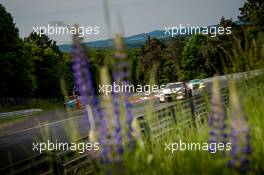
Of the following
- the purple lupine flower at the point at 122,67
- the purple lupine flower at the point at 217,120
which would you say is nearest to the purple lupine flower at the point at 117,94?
the purple lupine flower at the point at 122,67

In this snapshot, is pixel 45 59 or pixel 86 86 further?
pixel 45 59

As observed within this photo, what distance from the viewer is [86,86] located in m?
2.36

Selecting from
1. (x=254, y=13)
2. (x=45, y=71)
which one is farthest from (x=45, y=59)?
(x=254, y=13)

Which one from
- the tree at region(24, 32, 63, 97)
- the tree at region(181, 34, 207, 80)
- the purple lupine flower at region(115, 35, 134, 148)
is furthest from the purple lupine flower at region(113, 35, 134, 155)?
the tree at region(181, 34, 207, 80)

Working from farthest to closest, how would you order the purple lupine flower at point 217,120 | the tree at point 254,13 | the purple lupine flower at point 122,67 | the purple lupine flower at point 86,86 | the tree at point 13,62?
the tree at point 254,13 → the tree at point 13,62 → the purple lupine flower at point 217,120 → the purple lupine flower at point 86,86 → the purple lupine flower at point 122,67

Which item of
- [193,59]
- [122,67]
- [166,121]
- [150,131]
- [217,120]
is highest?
[193,59]

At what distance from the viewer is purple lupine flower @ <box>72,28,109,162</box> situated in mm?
2367

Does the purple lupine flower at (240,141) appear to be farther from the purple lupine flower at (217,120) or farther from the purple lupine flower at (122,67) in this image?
the purple lupine flower at (122,67)

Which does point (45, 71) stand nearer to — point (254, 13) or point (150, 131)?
point (254, 13)

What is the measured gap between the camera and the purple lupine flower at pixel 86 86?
237 cm

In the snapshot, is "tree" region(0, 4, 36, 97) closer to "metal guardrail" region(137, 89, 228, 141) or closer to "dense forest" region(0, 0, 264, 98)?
"dense forest" region(0, 0, 264, 98)

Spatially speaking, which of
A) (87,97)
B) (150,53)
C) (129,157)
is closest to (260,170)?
(129,157)

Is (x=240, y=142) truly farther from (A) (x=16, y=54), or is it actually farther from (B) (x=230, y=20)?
(B) (x=230, y=20)

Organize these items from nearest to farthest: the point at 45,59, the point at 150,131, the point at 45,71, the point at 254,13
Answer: the point at 150,131
the point at 254,13
the point at 45,71
the point at 45,59
